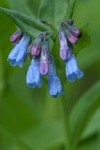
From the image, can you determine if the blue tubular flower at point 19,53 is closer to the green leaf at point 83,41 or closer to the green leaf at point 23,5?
the green leaf at point 83,41

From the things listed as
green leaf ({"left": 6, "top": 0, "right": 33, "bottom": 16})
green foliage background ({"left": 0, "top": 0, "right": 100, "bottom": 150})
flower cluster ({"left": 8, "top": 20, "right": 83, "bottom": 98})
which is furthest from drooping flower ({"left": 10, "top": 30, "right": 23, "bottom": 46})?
green leaf ({"left": 6, "top": 0, "right": 33, "bottom": 16})

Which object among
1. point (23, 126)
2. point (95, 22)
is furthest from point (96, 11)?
point (23, 126)

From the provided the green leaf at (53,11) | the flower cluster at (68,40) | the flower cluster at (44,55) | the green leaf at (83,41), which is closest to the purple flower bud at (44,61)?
the flower cluster at (44,55)

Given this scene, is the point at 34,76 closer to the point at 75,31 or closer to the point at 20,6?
the point at 75,31

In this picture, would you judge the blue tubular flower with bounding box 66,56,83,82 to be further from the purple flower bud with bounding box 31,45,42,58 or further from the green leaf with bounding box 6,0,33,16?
the green leaf with bounding box 6,0,33,16

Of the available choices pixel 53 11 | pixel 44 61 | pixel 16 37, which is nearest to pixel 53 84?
pixel 44 61
